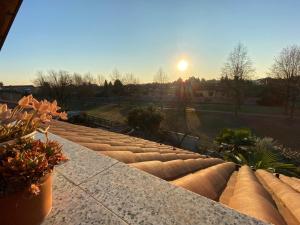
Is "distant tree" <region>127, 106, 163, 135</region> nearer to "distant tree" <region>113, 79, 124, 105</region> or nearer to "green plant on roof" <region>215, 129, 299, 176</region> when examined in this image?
"green plant on roof" <region>215, 129, 299, 176</region>

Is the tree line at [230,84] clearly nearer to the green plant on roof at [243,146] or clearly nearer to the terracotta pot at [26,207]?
the green plant on roof at [243,146]

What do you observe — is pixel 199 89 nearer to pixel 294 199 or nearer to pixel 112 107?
pixel 112 107

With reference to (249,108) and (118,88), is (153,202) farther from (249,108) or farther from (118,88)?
(118,88)

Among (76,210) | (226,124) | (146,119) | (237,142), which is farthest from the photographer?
(226,124)

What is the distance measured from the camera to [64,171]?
1.68 m

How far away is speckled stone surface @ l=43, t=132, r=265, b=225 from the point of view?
3.69 feet

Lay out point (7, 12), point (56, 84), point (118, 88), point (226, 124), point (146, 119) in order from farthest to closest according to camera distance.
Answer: point (118, 88) < point (56, 84) < point (226, 124) < point (146, 119) < point (7, 12)

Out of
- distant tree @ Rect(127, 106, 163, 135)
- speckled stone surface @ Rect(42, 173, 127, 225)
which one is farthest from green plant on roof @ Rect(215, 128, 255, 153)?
speckled stone surface @ Rect(42, 173, 127, 225)

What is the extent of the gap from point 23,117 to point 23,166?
1.25 feet

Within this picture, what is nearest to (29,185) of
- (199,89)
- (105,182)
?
(105,182)

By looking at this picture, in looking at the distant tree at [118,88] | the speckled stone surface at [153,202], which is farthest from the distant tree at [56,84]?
the speckled stone surface at [153,202]

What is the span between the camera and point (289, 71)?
29.6 m

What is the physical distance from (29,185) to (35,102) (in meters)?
0.43

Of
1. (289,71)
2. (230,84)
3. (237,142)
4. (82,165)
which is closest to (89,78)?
(230,84)
